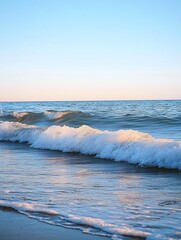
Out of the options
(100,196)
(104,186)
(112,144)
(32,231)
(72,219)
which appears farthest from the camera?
(112,144)

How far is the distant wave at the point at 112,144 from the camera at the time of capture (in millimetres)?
7887

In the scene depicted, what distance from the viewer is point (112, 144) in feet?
32.3

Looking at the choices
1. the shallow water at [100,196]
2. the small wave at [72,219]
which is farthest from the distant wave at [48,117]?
the small wave at [72,219]

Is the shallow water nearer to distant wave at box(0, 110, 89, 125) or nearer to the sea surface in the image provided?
the sea surface

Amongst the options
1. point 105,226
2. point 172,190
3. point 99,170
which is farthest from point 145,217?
point 99,170

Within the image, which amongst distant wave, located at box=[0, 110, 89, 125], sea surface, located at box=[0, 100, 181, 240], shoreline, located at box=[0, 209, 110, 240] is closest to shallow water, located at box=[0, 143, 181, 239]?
sea surface, located at box=[0, 100, 181, 240]

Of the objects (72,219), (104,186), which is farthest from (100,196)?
(72,219)

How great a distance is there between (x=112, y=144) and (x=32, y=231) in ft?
21.1

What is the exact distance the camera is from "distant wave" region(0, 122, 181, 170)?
7887 millimetres

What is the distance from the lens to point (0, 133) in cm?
1625

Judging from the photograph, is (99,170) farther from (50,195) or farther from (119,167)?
(50,195)

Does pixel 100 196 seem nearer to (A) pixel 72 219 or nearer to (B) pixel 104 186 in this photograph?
(B) pixel 104 186

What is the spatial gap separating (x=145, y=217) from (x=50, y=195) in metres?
1.62

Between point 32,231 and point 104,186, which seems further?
point 104,186
